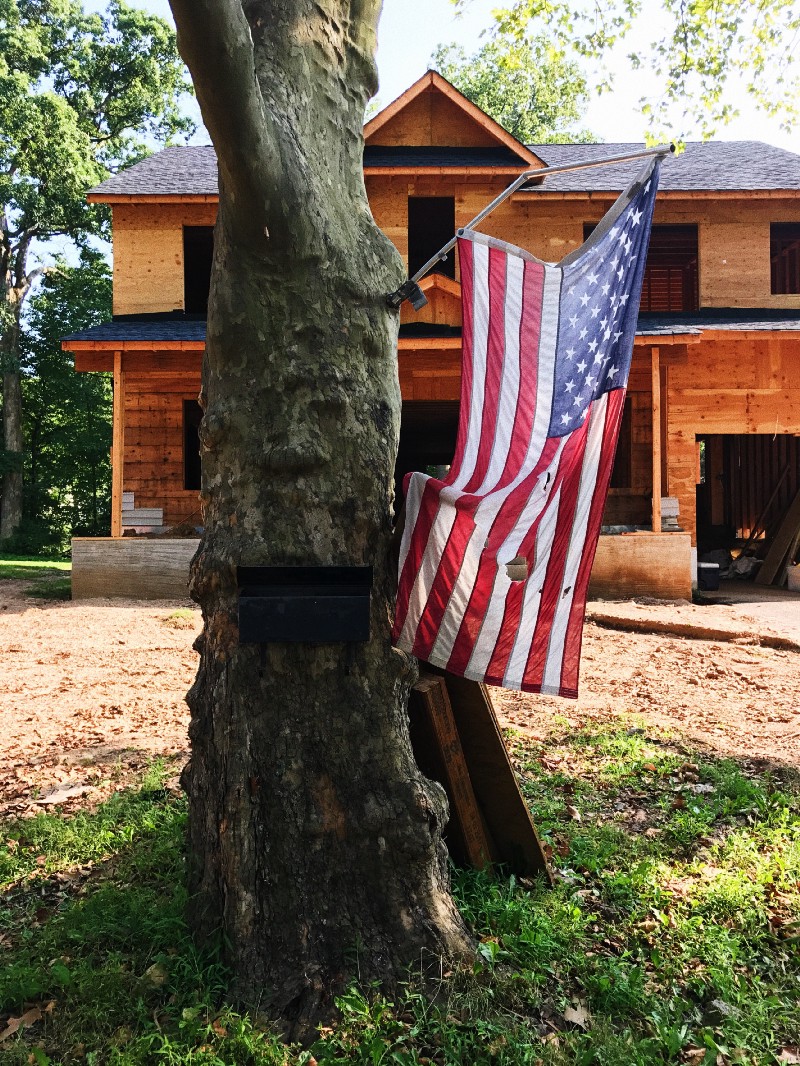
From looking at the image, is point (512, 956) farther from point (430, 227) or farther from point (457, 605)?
point (430, 227)

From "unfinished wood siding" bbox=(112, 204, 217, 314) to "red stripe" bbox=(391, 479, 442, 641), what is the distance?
14584 mm

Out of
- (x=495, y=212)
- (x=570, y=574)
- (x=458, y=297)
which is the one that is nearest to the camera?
(x=570, y=574)

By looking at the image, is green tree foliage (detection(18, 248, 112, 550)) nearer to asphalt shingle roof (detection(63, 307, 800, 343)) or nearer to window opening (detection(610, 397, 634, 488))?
asphalt shingle roof (detection(63, 307, 800, 343))

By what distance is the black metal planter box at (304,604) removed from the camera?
112 inches

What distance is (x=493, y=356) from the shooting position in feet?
10.3

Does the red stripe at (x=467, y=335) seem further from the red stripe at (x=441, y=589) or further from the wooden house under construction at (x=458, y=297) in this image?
the wooden house under construction at (x=458, y=297)

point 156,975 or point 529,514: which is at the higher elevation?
point 529,514

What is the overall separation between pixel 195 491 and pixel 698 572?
9641mm

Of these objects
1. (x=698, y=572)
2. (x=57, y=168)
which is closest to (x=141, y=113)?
(x=57, y=168)

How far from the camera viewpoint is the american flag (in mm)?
2934

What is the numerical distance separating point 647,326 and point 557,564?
40.9 feet

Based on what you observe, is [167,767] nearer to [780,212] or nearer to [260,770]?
[260,770]

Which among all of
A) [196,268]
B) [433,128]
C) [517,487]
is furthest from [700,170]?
[517,487]

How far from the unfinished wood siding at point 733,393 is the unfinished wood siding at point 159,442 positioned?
9445 mm
